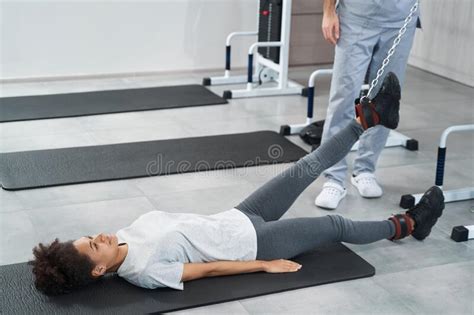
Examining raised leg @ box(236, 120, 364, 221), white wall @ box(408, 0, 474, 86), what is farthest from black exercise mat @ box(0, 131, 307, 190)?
white wall @ box(408, 0, 474, 86)

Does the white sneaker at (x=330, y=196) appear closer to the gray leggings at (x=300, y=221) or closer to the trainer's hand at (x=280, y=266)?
the gray leggings at (x=300, y=221)

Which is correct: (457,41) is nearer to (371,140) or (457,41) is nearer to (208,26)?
(208,26)

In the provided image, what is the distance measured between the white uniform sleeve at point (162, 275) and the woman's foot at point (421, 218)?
995mm

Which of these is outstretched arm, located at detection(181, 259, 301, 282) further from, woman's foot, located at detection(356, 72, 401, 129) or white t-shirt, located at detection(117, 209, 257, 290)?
woman's foot, located at detection(356, 72, 401, 129)

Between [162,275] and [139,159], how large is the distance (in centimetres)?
159

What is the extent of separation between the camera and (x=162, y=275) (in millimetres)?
2727

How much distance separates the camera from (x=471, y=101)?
564 centimetres

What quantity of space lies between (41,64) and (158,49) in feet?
3.17

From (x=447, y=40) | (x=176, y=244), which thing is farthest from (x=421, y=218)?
(x=447, y=40)

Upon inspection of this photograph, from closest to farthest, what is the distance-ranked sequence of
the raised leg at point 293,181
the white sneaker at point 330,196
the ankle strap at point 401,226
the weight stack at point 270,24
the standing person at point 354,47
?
the raised leg at point 293,181, the ankle strap at point 401,226, the standing person at point 354,47, the white sneaker at point 330,196, the weight stack at point 270,24

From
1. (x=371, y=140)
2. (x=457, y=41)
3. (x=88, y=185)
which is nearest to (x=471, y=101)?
(x=457, y=41)

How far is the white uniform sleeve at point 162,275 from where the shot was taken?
8.90ft

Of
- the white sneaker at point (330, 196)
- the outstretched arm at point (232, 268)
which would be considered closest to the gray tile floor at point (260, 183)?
the white sneaker at point (330, 196)

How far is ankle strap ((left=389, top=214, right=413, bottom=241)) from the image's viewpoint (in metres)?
3.18
